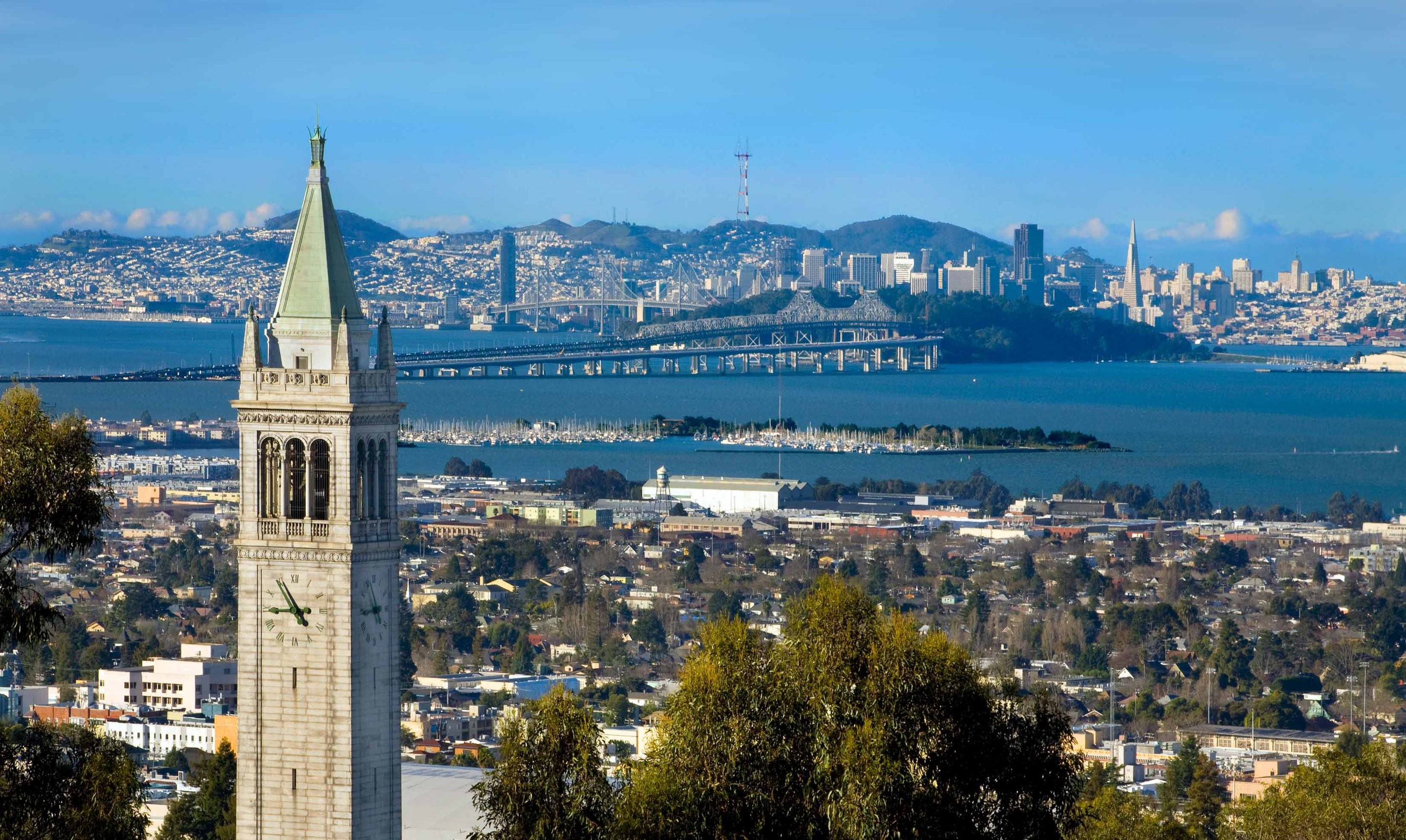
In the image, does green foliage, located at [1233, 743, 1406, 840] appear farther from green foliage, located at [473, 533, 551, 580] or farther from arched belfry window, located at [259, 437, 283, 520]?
green foliage, located at [473, 533, 551, 580]

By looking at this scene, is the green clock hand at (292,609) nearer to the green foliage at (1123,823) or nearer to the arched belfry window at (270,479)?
the arched belfry window at (270,479)

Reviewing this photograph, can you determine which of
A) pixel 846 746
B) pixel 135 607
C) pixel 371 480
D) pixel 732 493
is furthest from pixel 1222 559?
pixel 846 746

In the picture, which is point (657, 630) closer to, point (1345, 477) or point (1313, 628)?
point (1313, 628)

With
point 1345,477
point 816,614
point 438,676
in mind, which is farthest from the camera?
point 1345,477

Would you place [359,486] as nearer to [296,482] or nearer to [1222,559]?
[296,482]

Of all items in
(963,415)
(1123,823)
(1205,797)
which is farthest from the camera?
(963,415)

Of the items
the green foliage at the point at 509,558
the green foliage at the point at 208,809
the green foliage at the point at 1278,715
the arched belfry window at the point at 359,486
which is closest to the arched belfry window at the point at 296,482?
the arched belfry window at the point at 359,486

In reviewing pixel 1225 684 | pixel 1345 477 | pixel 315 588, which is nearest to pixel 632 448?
pixel 1345 477
